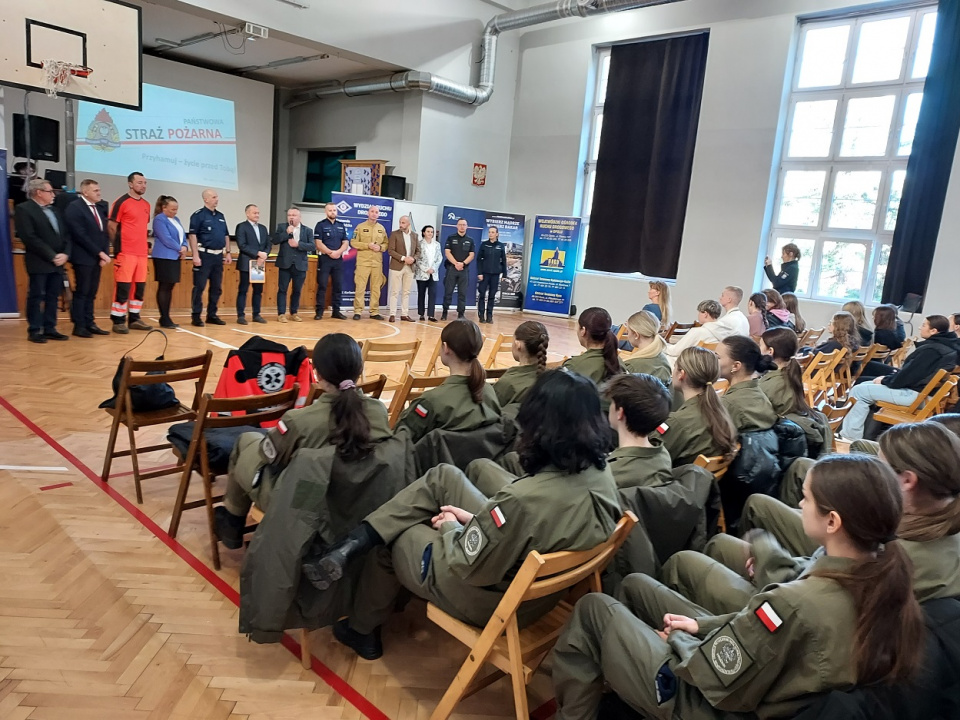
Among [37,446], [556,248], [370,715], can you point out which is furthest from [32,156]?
[370,715]

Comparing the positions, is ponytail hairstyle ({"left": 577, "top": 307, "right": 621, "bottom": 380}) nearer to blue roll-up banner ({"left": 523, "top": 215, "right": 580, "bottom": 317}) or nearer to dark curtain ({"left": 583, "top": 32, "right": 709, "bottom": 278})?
dark curtain ({"left": 583, "top": 32, "right": 709, "bottom": 278})

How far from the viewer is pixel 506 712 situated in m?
1.94

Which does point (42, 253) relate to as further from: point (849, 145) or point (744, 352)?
point (849, 145)

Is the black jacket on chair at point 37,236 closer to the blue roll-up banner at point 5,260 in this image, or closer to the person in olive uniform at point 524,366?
the blue roll-up banner at point 5,260

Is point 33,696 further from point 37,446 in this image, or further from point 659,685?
point 37,446

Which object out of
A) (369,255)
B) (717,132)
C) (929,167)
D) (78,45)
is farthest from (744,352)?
(717,132)

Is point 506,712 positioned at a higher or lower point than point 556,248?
lower

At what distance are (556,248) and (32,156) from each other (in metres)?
7.97

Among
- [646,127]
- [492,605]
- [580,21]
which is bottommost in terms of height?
[492,605]

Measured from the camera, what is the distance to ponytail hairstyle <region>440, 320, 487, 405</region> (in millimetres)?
2666

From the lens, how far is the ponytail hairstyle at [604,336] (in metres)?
3.37

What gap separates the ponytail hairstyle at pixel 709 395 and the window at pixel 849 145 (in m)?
8.00

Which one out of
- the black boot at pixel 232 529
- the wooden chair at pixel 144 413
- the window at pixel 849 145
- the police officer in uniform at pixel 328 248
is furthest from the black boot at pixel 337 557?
the window at pixel 849 145

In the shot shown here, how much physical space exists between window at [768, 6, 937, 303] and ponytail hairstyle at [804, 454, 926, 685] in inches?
362
